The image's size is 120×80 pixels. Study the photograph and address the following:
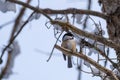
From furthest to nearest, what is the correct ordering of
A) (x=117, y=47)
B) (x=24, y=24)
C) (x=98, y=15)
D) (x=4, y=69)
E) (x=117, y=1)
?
(x=117, y=1), (x=98, y=15), (x=117, y=47), (x=24, y=24), (x=4, y=69)

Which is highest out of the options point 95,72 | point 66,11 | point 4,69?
point 4,69

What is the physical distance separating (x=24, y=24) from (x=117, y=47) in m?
0.38

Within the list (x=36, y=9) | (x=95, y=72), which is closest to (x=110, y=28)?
(x=95, y=72)

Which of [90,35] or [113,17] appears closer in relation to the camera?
[90,35]

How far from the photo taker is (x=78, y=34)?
130cm

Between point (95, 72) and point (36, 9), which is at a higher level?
point (36, 9)

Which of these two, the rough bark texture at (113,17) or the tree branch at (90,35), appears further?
the rough bark texture at (113,17)

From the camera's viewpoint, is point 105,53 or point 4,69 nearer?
point 4,69

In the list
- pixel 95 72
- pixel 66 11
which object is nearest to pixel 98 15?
pixel 66 11

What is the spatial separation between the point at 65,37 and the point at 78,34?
0.39 feet

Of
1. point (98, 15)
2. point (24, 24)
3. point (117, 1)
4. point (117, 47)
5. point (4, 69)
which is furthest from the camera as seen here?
point (117, 1)

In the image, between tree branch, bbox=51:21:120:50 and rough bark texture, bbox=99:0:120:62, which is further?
rough bark texture, bbox=99:0:120:62

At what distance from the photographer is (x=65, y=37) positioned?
55.2 inches

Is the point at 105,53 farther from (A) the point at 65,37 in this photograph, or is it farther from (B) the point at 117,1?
(B) the point at 117,1
